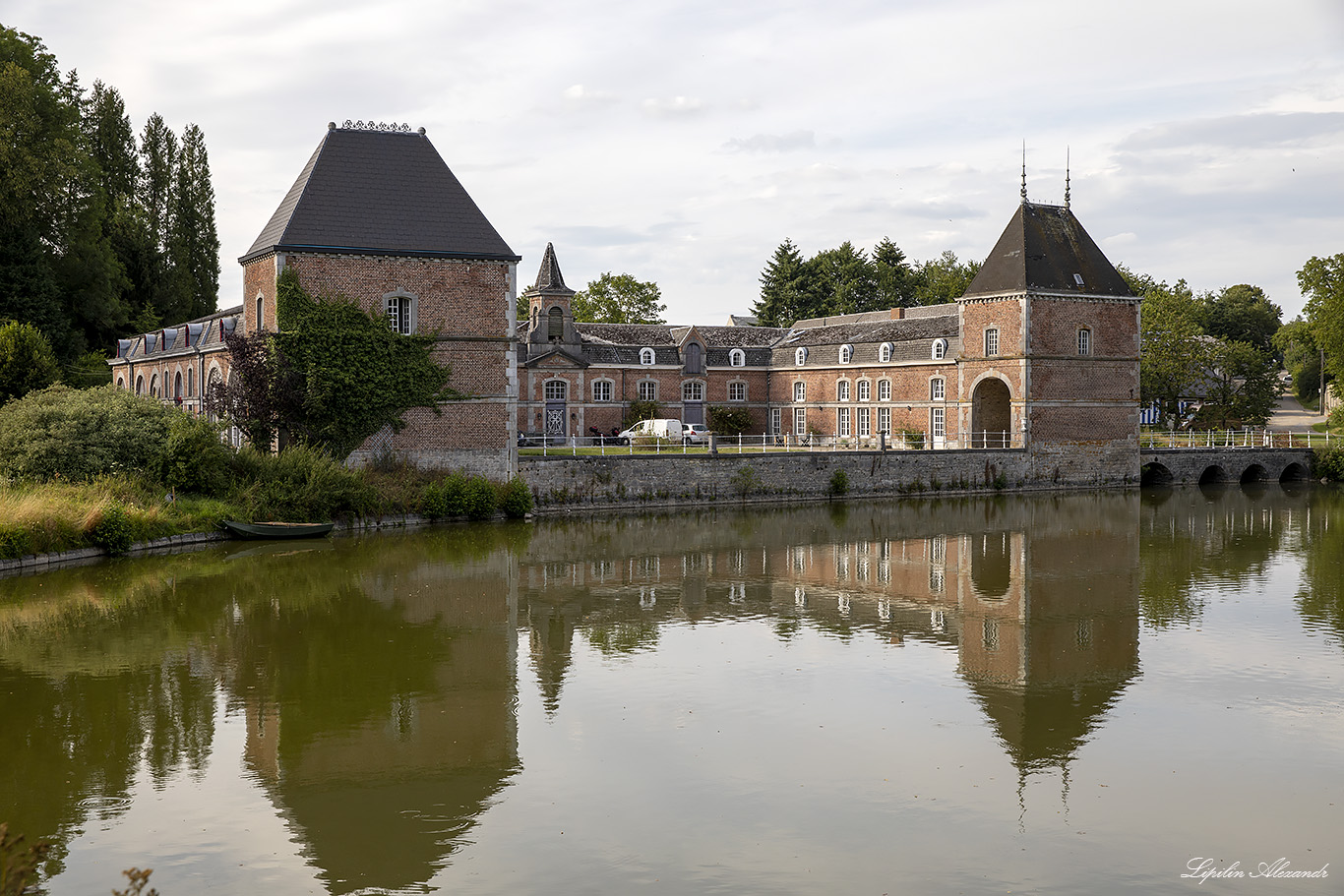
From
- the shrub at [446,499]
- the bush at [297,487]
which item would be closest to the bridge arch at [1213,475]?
the shrub at [446,499]

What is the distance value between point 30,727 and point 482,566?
982 cm

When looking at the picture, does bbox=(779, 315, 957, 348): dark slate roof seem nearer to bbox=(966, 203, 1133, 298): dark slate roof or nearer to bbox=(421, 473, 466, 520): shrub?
bbox=(966, 203, 1133, 298): dark slate roof

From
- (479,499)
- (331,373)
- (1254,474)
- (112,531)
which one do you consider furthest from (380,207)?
(1254,474)

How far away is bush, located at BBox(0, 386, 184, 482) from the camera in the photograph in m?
20.2

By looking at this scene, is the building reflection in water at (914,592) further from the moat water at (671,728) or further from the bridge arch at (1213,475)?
the bridge arch at (1213,475)

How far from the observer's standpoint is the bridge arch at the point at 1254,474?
3944 cm

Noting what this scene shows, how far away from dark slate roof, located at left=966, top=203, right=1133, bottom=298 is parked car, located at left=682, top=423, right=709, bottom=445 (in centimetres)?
1010

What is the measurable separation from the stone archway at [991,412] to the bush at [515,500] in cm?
1682

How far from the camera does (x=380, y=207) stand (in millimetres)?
25859

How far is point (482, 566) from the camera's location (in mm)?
19250

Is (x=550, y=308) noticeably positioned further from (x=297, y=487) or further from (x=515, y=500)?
(x=297, y=487)

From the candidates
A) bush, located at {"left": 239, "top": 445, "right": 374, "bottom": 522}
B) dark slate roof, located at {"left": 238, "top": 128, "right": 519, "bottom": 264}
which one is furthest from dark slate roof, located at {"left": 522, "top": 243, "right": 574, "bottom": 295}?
bush, located at {"left": 239, "top": 445, "right": 374, "bottom": 522}

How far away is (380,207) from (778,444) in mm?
21144

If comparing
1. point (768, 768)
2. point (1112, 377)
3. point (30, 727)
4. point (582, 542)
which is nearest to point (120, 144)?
point (582, 542)
